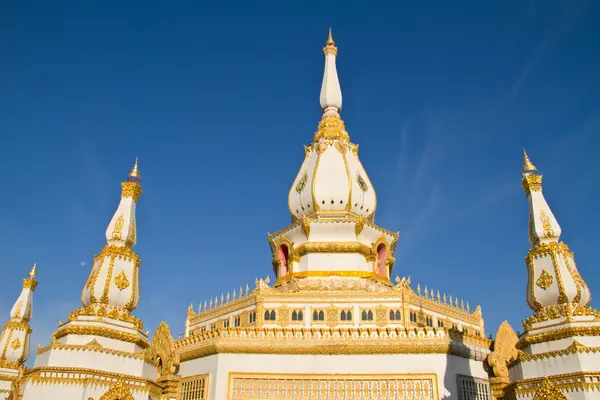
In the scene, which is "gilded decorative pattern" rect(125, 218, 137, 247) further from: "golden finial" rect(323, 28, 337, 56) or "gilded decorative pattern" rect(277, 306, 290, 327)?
"golden finial" rect(323, 28, 337, 56)

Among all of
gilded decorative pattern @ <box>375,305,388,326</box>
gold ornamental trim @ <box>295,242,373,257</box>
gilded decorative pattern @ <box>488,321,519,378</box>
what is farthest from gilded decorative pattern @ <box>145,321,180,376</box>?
gilded decorative pattern @ <box>488,321,519,378</box>

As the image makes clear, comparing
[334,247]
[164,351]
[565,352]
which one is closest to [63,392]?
[164,351]

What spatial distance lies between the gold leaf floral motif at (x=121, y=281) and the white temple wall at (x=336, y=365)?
4811 millimetres

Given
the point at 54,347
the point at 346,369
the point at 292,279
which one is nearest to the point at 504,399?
the point at 346,369

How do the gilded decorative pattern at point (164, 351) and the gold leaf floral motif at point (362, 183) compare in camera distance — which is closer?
the gilded decorative pattern at point (164, 351)

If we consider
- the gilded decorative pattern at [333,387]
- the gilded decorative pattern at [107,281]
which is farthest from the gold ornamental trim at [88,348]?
the gilded decorative pattern at [333,387]

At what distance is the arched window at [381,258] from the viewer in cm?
3453

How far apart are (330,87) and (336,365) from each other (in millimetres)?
25127

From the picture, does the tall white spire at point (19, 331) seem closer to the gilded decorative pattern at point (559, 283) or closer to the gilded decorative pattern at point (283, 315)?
the gilded decorative pattern at point (283, 315)

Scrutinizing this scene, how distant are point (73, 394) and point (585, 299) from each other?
61.0 feet

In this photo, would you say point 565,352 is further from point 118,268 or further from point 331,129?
point 331,129

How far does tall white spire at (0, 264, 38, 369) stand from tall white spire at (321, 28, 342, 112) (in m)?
24.6

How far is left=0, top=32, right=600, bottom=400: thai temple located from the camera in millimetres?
19156

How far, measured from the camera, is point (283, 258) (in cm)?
3512
